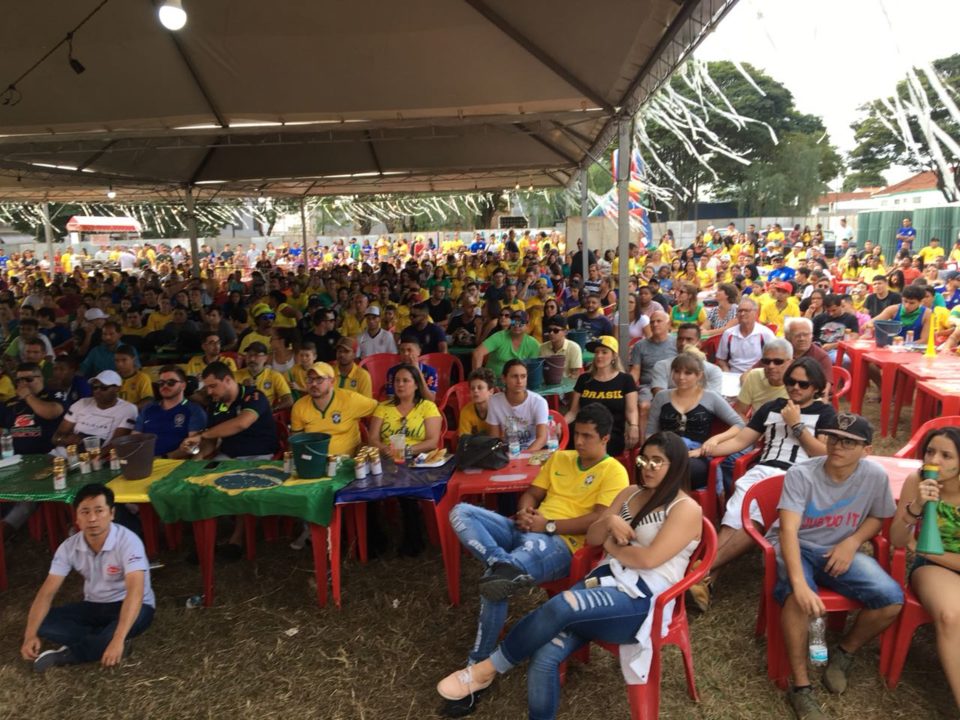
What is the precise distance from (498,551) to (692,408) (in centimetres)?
184

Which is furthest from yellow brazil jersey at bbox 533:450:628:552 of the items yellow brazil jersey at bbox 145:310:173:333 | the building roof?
the building roof

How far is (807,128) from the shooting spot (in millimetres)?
42500

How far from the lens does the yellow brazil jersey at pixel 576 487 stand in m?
3.44

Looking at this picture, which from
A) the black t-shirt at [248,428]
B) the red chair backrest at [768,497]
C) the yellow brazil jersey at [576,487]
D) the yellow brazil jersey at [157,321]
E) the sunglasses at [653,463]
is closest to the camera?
the sunglasses at [653,463]

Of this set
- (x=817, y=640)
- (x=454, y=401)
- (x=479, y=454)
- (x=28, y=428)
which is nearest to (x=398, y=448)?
(x=479, y=454)

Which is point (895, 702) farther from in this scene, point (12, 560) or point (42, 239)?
point (42, 239)

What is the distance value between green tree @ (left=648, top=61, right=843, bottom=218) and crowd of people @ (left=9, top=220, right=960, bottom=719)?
33.0m

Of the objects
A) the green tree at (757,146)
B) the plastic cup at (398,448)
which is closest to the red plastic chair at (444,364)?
the plastic cup at (398,448)

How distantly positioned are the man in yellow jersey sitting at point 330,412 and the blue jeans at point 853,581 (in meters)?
2.63

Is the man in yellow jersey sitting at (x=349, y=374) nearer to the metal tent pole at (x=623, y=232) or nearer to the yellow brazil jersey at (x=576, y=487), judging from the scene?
the yellow brazil jersey at (x=576, y=487)

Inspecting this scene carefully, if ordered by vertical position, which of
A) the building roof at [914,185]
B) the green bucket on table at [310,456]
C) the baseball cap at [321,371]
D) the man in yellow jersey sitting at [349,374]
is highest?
the building roof at [914,185]

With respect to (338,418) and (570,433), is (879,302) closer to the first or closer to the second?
(570,433)

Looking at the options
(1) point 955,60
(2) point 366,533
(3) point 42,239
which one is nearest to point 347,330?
(2) point 366,533

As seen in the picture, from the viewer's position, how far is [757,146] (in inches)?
1566
